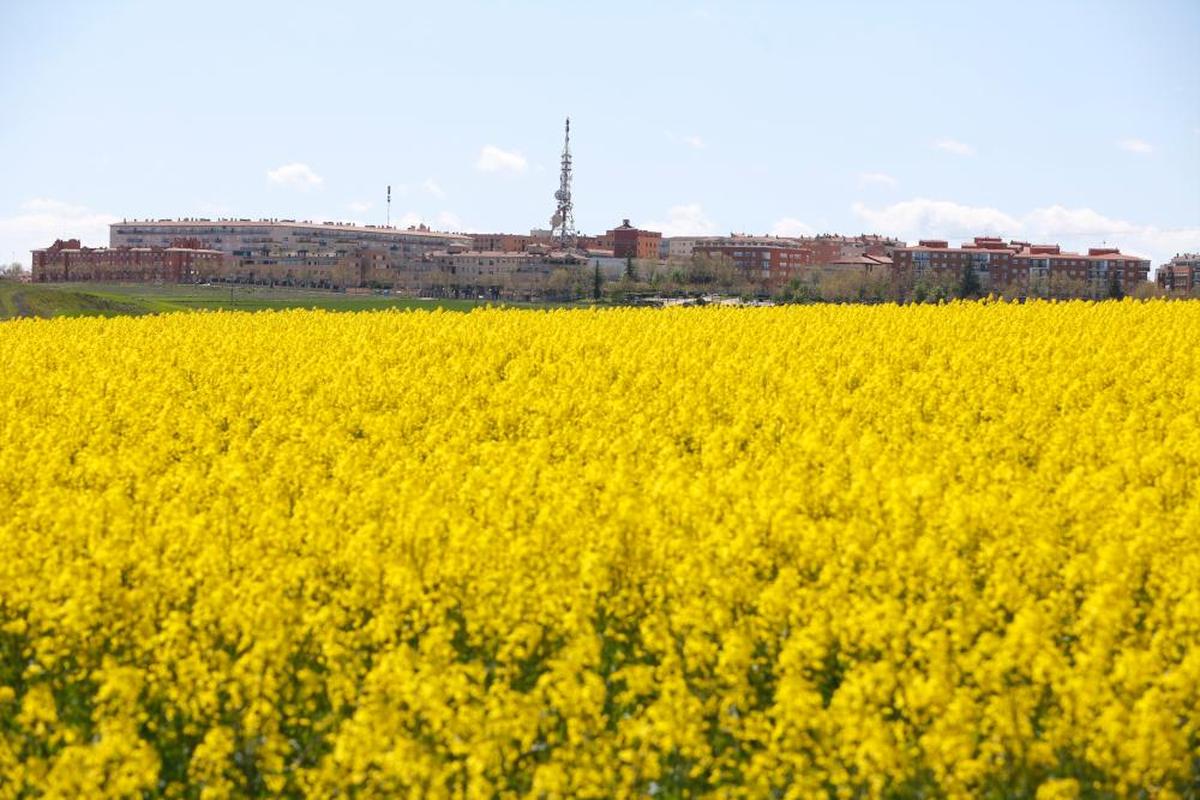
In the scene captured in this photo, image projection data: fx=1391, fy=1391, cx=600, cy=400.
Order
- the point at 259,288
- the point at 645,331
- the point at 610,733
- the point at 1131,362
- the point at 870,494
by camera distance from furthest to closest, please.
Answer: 1. the point at 259,288
2. the point at 645,331
3. the point at 1131,362
4. the point at 870,494
5. the point at 610,733

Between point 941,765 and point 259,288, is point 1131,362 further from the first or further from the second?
point 259,288

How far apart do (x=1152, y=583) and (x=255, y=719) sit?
325 inches

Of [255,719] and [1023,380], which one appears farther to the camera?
[1023,380]

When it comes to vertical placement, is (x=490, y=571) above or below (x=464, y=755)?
above

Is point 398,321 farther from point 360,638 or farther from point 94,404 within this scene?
point 360,638

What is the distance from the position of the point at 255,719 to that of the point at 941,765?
526cm

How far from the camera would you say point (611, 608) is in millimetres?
12406

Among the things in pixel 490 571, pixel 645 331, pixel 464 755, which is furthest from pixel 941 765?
pixel 645 331

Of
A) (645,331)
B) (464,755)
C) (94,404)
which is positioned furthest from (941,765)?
(645,331)

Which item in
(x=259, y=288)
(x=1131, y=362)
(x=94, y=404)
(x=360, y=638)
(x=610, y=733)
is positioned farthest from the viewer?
(x=259, y=288)

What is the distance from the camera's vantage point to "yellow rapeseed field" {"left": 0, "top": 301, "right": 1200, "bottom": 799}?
10281 mm

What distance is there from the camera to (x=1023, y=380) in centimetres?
2544

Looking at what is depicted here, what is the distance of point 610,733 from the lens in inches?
416

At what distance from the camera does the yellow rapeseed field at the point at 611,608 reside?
10.3 meters
